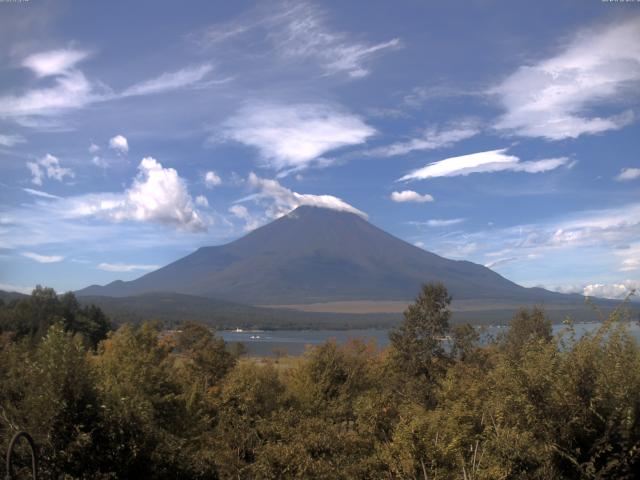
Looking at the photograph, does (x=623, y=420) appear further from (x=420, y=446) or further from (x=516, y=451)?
(x=420, y=446)

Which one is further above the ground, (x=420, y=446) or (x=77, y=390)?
(x=77, y=390)

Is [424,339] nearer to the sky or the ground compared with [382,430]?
nearer to the sky

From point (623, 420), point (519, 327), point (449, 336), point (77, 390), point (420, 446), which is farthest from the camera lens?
point (519, 327)

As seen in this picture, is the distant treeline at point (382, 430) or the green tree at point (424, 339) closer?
the distant treeline at point (382, 430)

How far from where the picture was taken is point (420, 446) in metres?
10.7

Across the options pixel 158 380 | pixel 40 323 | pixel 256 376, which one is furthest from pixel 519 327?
pixel 40 323

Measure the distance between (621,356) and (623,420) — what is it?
112cm

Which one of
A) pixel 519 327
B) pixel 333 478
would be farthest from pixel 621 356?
pixel 519 327

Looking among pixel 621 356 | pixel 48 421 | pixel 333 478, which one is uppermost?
pixel 621 356

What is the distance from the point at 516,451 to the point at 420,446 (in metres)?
1.85

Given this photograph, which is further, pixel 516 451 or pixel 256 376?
pixel 256 376

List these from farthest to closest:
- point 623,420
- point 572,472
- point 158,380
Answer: point 158,380 → point 572,472 → point 623,420

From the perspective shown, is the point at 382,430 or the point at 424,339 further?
the point at 424,339

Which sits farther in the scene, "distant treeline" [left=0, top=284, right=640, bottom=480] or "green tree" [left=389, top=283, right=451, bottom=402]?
"green tree" [left=389, top=283, right=451, bottom=402]
